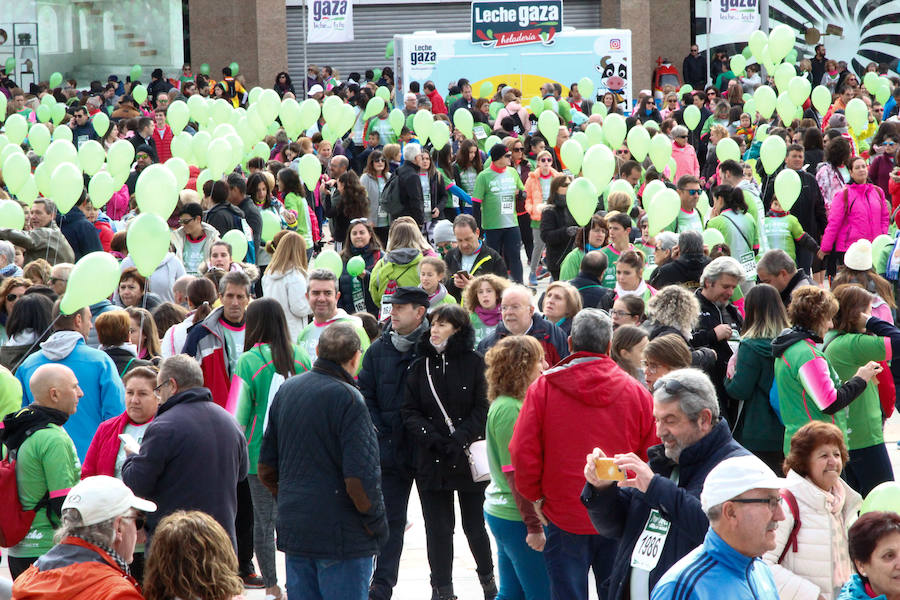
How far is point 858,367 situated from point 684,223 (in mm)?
3525

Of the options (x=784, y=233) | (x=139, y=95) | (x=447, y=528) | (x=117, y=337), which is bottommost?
(x=447, y=528)

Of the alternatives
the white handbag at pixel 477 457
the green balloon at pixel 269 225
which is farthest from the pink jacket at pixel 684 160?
the white handbag at pixel 477 457

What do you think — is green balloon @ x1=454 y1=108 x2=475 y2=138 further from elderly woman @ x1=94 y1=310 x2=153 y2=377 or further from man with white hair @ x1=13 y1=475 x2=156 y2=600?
man with white hair @ x1=13 y1=475 x2=156 y2=600

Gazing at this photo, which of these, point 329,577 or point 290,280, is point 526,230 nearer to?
point 290,280

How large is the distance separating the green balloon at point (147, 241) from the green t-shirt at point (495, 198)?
453cm

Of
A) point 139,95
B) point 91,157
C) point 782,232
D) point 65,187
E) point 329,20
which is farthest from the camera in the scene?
point 329,20

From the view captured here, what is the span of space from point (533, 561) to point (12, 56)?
27404 mm

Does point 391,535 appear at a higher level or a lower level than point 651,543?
lower

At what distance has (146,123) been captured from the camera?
15.2 metres

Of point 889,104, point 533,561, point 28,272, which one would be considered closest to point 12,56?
point 889,104

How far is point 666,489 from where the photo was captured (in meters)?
3.59

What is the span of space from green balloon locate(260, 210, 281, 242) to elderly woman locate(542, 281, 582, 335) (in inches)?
165

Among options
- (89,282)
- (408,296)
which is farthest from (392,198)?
(408,296)

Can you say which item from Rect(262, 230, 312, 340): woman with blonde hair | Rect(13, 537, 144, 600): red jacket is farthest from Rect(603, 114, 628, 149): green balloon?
Rect(13, 537, 144, 600): red jacket
